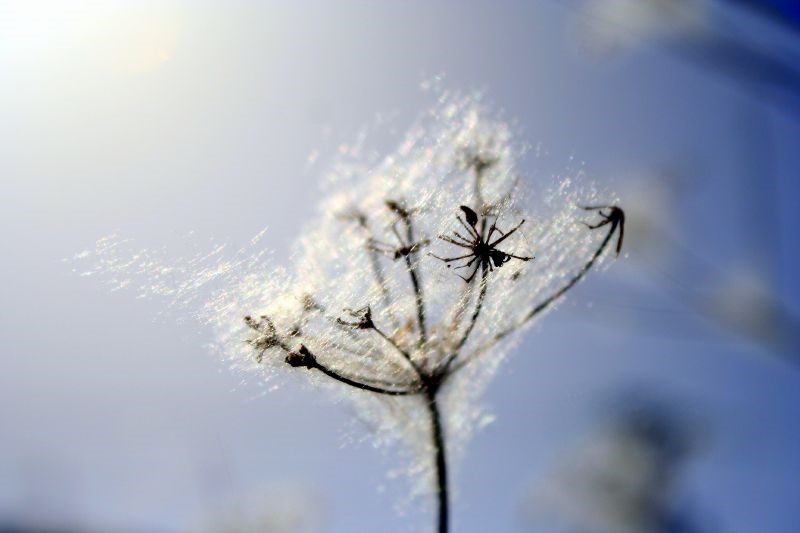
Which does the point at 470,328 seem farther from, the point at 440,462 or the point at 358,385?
the point at 440,462

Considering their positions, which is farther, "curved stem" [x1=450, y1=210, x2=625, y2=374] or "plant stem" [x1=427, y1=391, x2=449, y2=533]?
"curved stem" [x1=450, y1=210, x2=625, y2=374]

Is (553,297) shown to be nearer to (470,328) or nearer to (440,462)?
(470,328)

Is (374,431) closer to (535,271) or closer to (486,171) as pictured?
(535,271)

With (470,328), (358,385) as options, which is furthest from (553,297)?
(358,385)

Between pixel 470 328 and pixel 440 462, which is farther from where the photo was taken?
pixel 470 328

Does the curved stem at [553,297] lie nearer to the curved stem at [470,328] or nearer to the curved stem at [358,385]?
the curved stem at [470,328]

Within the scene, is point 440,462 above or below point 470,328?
below

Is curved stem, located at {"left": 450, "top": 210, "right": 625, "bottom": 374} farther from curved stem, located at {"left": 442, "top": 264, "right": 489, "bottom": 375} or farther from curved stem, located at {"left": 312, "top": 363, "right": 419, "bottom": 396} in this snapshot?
curved stem, located at {"left": 312, "top": 363, "right": 419, "bottom": 396}

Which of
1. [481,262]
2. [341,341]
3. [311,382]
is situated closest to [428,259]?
[481,262]
